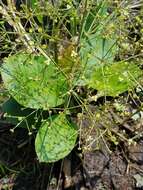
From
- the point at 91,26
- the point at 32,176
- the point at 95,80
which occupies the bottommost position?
the point at 32,176

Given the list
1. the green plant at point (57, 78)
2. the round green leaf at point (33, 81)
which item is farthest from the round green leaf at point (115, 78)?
the round green leaf at point (33, 81)

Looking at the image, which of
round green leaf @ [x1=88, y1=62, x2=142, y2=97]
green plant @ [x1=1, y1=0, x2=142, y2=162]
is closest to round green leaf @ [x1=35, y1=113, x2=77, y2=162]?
green plant @ [x1=1, y1=0, x2=142, y2=162]

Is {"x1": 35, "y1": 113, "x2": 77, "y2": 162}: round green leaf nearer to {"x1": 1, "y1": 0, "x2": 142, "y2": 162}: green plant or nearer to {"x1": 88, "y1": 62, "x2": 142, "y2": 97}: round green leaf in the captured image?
{"x1": 1, "y1": 0, "x2": 142, "y2": 162}: green plant

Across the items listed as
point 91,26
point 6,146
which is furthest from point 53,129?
point 91,26

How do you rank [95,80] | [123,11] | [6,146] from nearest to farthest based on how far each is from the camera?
[123,11] → [95,80] → [6,146]

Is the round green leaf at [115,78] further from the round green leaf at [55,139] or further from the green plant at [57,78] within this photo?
the round green leaf at [55,139]

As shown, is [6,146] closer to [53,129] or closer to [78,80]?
[53,129]
